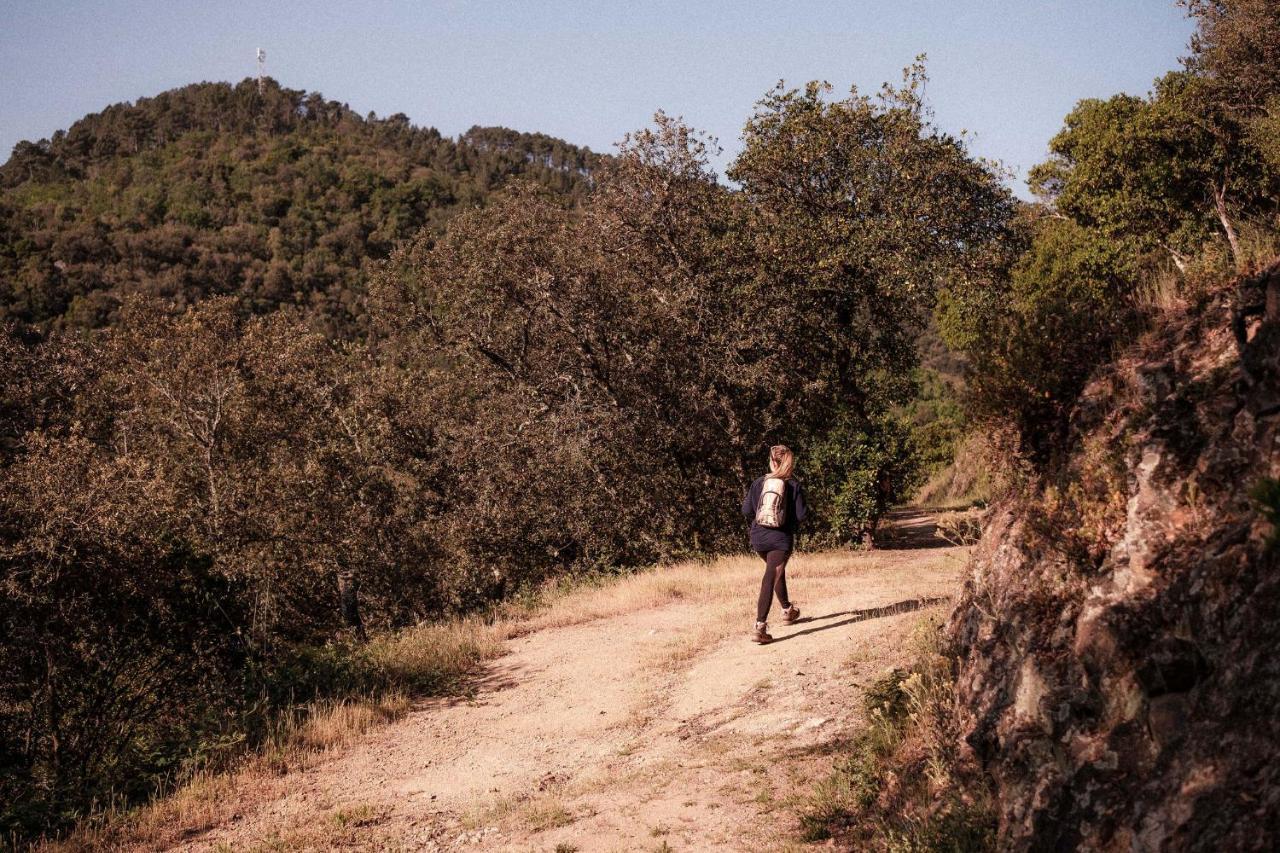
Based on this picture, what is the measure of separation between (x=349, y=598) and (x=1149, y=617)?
1751cm

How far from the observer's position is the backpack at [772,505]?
31.4 feet

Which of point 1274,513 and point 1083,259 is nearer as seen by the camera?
point 1274,513

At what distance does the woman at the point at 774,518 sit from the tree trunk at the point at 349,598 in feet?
37.2

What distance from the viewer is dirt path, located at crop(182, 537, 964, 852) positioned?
20.3 ft

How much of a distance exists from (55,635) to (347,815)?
188 inches

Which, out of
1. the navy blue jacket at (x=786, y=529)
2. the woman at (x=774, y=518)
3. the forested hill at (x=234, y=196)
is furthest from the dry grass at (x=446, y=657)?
the forested hill at (x=234, y=196)

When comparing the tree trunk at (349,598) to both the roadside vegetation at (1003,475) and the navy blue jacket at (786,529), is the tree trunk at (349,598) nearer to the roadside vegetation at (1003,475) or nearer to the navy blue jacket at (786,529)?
the navy blue jacket at (786,529)

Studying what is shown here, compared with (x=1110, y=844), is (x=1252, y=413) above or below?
above

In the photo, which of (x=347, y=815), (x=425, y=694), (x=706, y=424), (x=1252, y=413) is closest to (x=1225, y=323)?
(x=1252, y=413)

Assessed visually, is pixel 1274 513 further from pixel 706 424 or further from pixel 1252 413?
pixel 706 424

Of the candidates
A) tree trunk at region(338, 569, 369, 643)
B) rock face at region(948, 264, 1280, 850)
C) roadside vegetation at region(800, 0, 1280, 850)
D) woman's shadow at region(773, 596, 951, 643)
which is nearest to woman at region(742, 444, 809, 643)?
woman's shadow at region(773, 596, 951, 643)

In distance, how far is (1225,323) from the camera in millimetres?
5305

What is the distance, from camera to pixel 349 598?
1928 cm

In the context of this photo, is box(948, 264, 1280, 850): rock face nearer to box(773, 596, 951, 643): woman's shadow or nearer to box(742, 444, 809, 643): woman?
box(742, 444, 809, 643): woman
